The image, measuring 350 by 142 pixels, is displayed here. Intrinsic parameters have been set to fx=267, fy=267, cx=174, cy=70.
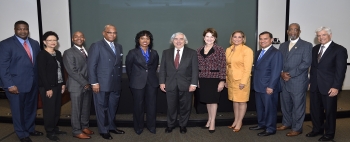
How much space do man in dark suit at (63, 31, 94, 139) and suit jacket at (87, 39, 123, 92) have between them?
136mm

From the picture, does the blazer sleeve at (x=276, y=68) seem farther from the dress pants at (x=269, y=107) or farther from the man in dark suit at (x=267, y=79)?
the dress pants at (x=269, y=107)

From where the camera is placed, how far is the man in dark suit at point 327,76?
129 inches

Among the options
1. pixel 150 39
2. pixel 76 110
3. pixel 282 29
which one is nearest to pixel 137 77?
pixel 150 39

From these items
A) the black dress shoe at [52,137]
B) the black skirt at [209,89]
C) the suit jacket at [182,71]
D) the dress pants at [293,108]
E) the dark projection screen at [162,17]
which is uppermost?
the dark projection screen at [162,17]

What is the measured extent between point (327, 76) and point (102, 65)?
286 cm

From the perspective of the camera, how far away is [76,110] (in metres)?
3.55

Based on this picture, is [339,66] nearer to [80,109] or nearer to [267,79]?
[267,79]

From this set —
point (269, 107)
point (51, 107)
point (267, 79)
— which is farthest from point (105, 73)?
point (269, 107)

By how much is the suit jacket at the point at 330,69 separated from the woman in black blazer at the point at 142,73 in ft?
6.92

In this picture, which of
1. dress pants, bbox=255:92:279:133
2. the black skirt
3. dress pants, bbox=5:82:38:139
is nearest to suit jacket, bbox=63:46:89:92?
dress pants, bbox=5:82:38:139

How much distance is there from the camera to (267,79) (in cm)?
362

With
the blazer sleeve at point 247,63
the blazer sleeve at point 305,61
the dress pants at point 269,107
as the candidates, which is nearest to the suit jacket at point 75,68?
the blazer sleeve at point 247,63

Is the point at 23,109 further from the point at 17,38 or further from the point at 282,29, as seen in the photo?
the point at 282,29

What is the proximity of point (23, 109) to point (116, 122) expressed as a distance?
1310mm
